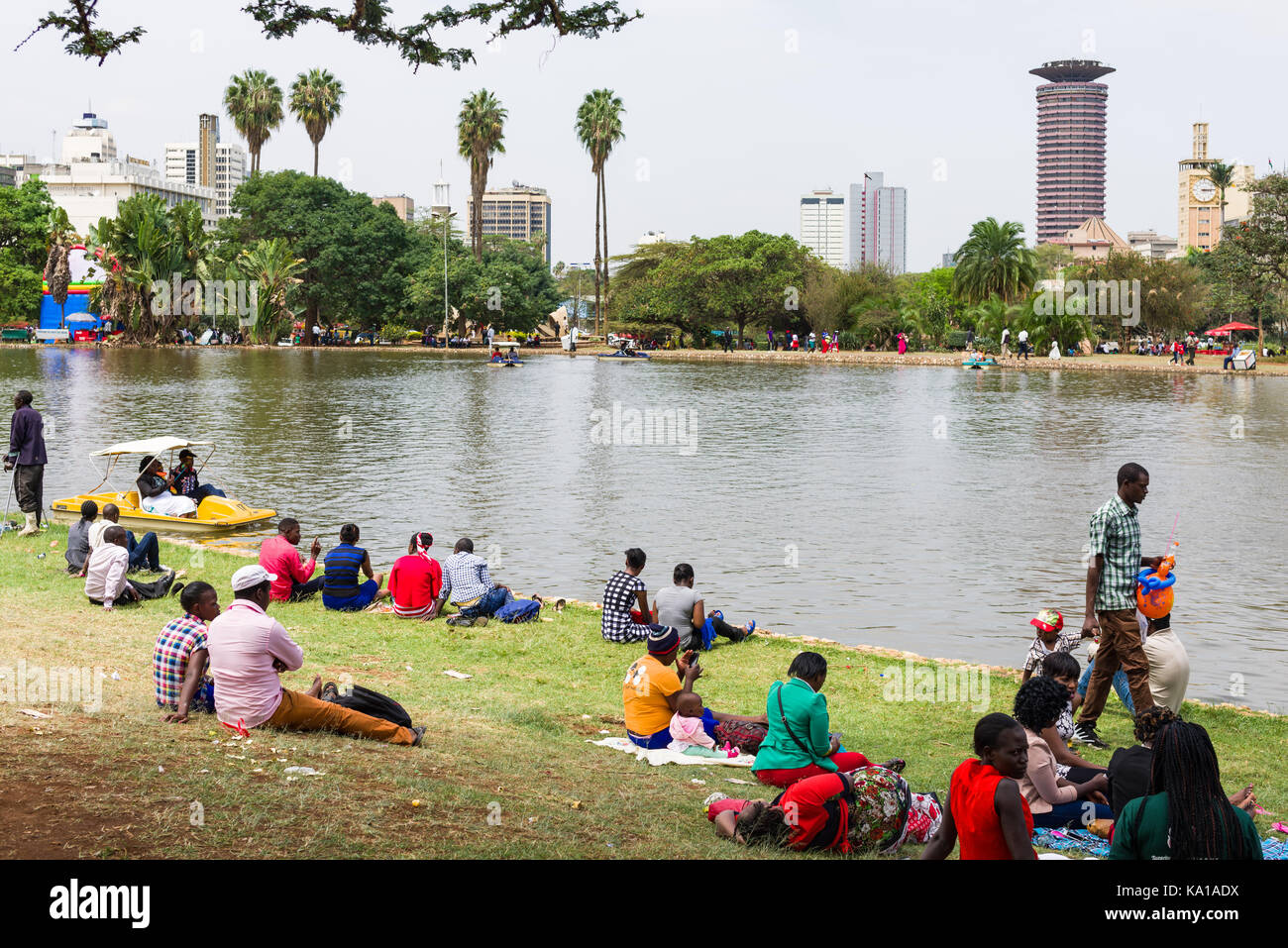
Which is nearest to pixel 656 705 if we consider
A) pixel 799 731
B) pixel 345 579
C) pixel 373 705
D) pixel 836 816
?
pixel 799 731

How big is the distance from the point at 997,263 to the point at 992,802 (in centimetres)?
8417

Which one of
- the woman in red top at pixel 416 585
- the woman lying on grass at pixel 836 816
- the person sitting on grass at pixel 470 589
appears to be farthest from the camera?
the person sitting on grass at pixel 470 589

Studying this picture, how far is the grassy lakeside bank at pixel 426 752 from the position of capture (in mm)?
6074

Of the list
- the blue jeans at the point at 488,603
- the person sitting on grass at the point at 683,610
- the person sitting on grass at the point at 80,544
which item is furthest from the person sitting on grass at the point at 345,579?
the person sitting on grass at the point at 683,610

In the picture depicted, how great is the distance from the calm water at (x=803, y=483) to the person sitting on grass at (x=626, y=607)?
2.92 meters

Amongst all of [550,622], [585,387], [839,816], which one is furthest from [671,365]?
[839,816]

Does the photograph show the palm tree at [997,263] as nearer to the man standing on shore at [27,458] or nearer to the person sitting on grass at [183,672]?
the man standing on shore at [27,458]

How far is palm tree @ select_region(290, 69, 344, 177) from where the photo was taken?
9000cm

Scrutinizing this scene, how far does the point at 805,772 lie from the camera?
297 inches

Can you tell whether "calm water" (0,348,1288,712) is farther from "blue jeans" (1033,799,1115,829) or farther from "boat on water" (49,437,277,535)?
"blue jeans" (1033,799,1115,829)
